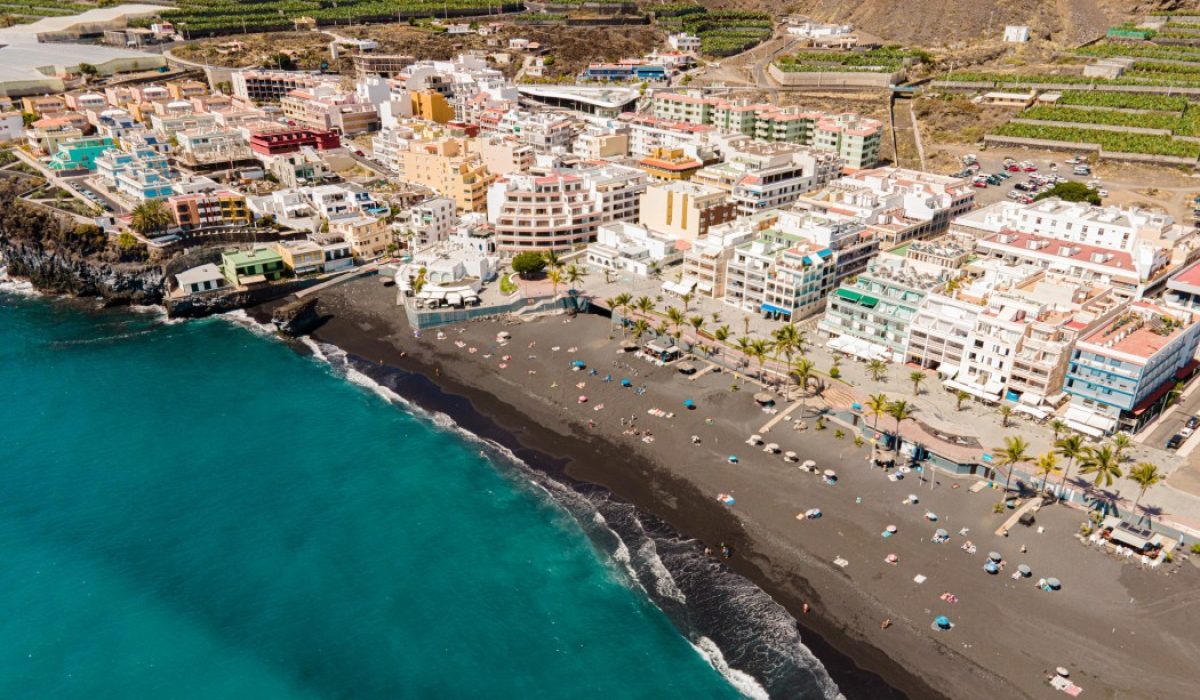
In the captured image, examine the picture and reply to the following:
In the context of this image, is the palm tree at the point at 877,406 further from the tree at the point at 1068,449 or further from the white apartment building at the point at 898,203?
the white apartment building at the point at 898,203

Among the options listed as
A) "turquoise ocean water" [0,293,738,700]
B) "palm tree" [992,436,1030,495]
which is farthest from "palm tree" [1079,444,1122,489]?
"turquoise ocean water" [0,293,738,700]

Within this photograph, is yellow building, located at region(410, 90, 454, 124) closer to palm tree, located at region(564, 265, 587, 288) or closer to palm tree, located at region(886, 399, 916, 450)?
palm tree, located at region(564, 265, 587, 288)

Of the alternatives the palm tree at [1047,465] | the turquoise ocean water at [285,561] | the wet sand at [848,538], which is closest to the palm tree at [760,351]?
the wet sand at [848,538]

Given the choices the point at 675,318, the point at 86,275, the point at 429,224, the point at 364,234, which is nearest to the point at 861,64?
the point at 429,224

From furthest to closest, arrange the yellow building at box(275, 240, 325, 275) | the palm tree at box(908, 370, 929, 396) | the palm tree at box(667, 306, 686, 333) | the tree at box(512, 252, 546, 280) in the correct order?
the yellow building at box(275, 240, 325, 275) → the tree at box(512, 252, 546, 280) → the palm tree at box(667, 306, 686, 333) → the palm tree at box(908, 370, 929, 396)

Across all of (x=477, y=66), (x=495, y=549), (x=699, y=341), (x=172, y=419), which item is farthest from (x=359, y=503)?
(x=477, y=66)

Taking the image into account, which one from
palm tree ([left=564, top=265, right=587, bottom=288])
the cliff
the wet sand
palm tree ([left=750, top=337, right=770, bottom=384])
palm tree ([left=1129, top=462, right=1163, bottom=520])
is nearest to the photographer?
the wet sand
